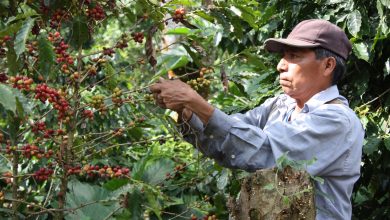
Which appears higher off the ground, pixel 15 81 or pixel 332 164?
pixel 15 81

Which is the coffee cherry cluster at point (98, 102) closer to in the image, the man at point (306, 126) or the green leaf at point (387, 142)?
the man at point (306, 126)

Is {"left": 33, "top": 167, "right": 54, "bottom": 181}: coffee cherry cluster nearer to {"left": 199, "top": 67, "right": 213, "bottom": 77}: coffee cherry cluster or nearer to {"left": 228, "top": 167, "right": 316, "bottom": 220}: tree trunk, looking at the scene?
{"left": 199, "top": 67, "right": 213, "bottom": 77}: coffee cherry cluster

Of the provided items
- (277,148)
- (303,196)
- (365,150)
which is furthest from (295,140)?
(365,150)

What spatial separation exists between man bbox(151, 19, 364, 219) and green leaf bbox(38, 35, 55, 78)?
0.38 m

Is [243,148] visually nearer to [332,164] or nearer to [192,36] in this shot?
[332,164]

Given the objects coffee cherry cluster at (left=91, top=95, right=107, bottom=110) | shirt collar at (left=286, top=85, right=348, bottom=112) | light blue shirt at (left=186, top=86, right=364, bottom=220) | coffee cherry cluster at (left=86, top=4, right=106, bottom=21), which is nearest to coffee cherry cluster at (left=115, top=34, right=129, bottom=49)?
coffee cherry cluster at (left=86, top=4, right=106, bottom=21)

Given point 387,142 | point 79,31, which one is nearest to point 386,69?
point 387,142

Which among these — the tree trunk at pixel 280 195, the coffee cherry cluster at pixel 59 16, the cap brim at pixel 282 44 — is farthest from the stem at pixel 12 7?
the tree trunk at pixel 280 195

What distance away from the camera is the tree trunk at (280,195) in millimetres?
2148

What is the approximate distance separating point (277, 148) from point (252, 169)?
0.44ft

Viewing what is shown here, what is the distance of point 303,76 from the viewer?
9.20 feet

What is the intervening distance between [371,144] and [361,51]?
48 centimetres

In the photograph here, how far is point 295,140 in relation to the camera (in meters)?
2.60

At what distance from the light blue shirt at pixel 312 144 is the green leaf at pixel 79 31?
0.55 meters
